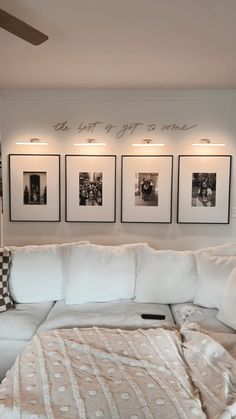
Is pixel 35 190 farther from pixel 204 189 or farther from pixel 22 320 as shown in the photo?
pixel 22 320

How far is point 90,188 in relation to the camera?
444cm

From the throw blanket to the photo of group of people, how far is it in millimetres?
2604

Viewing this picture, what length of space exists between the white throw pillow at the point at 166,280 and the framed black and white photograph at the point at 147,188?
5.35 feet

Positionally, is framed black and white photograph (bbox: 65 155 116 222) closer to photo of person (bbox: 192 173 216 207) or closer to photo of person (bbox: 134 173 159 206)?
photo of person (bbox: 134 173 159 206)

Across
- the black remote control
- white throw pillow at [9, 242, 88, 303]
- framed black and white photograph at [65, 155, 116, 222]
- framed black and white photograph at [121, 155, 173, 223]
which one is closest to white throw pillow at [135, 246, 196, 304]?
the black remote control

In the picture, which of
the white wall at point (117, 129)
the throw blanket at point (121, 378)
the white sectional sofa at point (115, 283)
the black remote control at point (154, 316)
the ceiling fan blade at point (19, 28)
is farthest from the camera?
the white wall at point (117, 129)

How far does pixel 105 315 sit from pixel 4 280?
90cm

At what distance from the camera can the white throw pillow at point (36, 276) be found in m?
2.77

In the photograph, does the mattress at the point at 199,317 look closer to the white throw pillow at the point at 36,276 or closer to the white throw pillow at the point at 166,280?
the white throw pillow at the point at 166,280

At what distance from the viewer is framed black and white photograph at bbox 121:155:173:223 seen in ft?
14.3

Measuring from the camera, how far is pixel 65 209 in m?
4.46

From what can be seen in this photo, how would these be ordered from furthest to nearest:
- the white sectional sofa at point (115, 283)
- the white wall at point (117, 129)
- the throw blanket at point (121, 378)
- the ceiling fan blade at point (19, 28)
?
the white wall at point (117, 129) → the white sectional sofa at point (115, 283) → the ceiling fan blade at point (19, 28) → the throw blanket at point (121, 378)

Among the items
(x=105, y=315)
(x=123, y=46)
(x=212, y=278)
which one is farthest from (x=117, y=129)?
(x=105, y=315)

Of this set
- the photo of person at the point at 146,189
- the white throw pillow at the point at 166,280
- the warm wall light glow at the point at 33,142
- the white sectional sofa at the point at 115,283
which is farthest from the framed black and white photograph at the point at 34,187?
the white throw pillow at the point at 166,280
